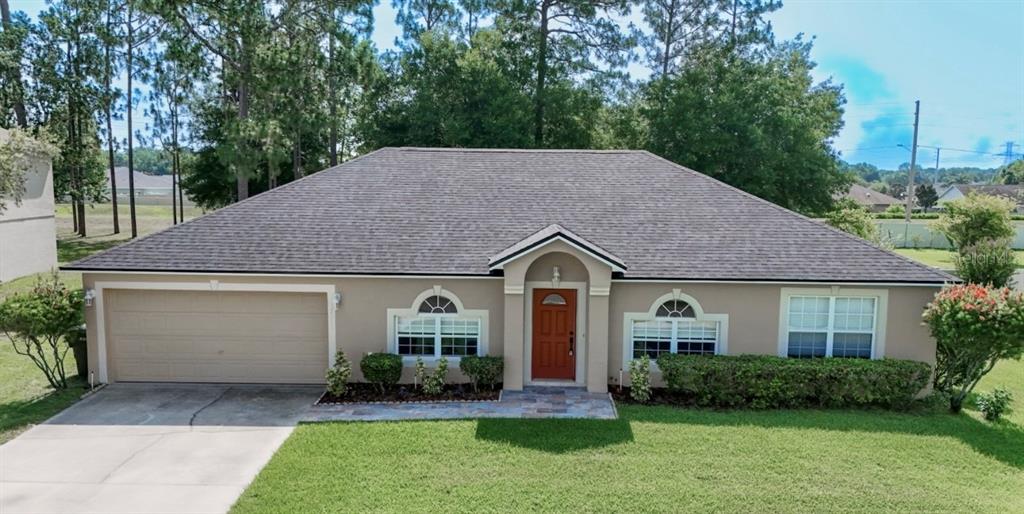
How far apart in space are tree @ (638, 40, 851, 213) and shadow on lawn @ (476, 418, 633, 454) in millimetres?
23732

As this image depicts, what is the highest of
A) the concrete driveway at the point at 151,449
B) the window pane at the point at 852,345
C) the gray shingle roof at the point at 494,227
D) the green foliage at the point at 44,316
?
the gray shingle roof at the point at 494,227

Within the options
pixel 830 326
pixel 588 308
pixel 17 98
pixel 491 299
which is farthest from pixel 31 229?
pixel 830 326

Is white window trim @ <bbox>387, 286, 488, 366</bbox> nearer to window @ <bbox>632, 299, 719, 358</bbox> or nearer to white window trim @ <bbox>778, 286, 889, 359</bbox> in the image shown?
window @ <bbox>632, 299, 719, 358</bbox>

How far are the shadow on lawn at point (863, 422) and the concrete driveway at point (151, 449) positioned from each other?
729 cm

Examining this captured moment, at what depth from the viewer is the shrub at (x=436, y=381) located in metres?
13.8

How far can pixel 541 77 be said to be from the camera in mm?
35594

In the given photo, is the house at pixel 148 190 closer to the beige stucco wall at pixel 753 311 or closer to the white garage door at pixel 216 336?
the white garage door at pixel 216 336

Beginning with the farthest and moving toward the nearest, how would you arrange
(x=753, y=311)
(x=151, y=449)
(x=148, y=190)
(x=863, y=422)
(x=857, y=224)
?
(x=148, y=190)
(x=857, y=224)
(x=753, y=311)
(x=863, y=422)
(x=151, y=449)

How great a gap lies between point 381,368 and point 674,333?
266 inches

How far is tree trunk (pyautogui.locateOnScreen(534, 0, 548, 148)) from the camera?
3434 centimetres

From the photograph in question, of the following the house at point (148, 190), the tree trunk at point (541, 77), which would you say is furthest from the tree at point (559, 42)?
the house at point (148, 190)

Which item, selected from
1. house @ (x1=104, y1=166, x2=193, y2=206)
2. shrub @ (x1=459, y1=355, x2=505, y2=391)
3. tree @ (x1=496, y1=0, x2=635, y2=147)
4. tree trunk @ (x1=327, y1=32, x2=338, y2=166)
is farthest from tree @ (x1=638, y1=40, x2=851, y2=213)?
house @ (x1=104, y1=166, x2=193, y2=206)

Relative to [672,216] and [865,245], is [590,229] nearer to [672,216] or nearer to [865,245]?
[672,216]

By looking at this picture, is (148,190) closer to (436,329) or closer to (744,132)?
(744,132)
